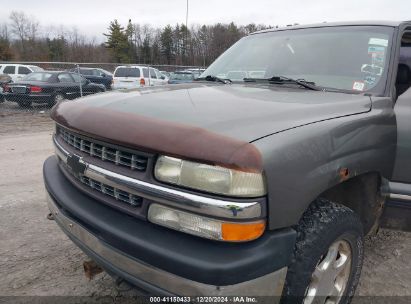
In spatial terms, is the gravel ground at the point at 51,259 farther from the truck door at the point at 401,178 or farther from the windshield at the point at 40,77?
the windshield at the point at 40,77

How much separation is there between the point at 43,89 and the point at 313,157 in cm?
1350

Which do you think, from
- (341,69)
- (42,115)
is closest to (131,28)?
(42,115)

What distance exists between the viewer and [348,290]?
232cm

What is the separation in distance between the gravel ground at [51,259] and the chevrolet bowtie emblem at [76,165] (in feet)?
3.14

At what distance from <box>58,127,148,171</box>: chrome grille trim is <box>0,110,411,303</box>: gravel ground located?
3.58ft

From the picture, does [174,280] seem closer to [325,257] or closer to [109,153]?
[109,153]

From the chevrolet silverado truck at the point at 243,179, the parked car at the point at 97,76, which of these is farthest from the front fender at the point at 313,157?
the parked car at the point at 97,76

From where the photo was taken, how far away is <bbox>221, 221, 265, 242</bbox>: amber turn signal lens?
5.32 feet

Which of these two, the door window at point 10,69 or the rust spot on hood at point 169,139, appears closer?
the rust spot on hood at point 169,139

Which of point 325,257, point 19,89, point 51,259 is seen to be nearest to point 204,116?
point 325,257

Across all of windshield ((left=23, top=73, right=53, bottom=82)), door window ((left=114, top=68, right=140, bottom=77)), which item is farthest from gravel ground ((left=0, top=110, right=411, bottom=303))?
door window ((left=114, top=68, right=140, bottom=77))

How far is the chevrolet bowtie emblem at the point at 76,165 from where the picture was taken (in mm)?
2131

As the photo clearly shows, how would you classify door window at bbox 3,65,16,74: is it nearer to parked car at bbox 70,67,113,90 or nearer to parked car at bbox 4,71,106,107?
parked car at bbox 70,67,113,90

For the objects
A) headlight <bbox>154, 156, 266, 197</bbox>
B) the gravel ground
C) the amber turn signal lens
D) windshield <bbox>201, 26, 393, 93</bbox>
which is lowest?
the gravel ground
